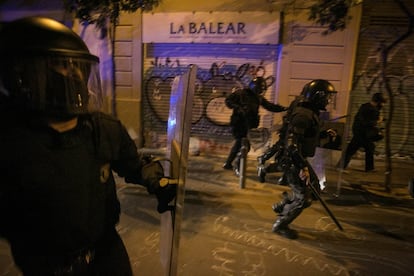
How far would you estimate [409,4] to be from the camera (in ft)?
22.9

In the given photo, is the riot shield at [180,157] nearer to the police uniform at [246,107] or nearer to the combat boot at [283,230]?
the combat boot at [283,230]

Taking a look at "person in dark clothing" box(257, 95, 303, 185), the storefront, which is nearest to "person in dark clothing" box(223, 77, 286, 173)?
"person in dark clothing" box(257, 95, 303, 185)

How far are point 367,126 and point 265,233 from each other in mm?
3168

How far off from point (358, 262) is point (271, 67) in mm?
5126

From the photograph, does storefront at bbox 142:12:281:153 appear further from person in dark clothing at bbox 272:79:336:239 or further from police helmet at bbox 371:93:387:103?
person in dark clothing at bbox 272:79:336:239

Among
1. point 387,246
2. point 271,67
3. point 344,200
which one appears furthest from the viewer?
point 271,67

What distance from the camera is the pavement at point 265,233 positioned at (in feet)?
10.1

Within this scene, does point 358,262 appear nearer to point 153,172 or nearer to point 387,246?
point 387,246

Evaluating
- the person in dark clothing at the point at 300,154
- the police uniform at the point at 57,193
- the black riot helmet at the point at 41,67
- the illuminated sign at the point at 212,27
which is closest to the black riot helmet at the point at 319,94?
the person in dark clothing at the point at 300,154

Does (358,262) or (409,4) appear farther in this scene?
(409,4)

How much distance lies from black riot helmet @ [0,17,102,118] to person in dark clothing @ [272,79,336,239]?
→ 259 centimetres

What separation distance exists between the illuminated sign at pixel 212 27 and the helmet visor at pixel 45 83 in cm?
636

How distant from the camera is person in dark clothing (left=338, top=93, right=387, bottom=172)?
5594 millimetres

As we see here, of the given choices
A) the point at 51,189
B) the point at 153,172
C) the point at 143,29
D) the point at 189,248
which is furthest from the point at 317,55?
the point at 51,189
